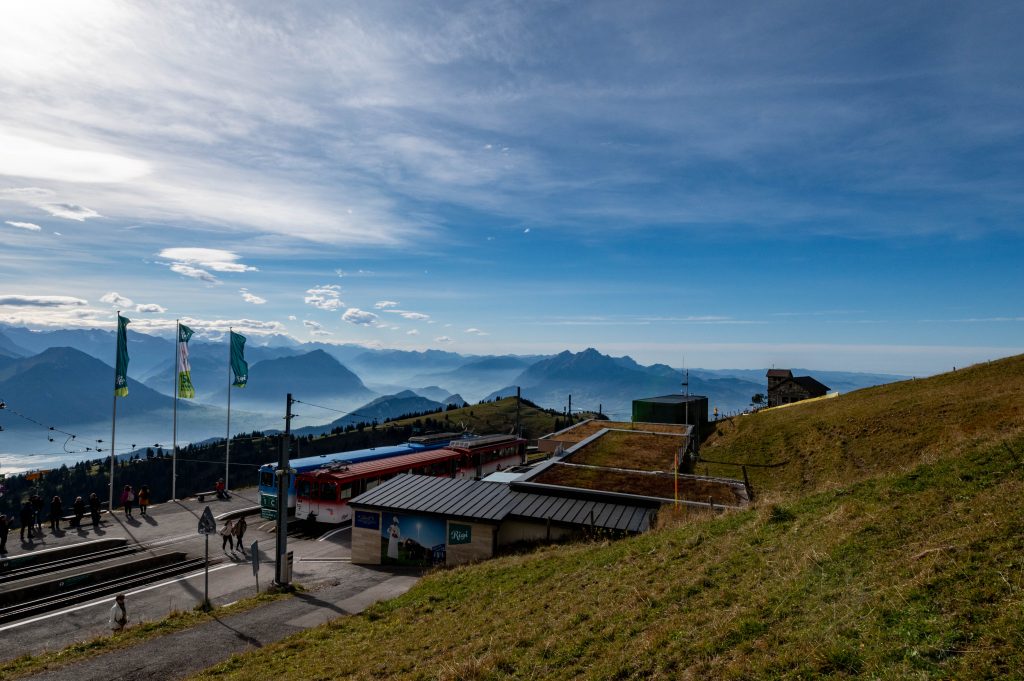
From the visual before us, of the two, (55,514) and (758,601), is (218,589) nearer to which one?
(55,514)

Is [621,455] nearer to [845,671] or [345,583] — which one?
[345,583]

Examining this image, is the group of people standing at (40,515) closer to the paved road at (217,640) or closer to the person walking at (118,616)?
the person walking at (118,616)

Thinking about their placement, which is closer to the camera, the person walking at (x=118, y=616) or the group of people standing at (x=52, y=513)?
the person walking at (x=118, y=616)

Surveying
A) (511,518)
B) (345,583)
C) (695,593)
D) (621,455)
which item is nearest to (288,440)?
(345,583)

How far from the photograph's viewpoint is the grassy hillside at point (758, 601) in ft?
21.5

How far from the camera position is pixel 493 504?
2367 cm

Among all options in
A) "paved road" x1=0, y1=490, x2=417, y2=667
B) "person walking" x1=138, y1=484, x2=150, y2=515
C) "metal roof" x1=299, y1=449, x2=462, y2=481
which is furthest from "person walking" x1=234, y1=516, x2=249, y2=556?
"person walking" x1=138, y1=484, x2=150, y2=515

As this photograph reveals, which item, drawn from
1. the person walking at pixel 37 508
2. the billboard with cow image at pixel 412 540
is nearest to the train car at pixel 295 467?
the billboard with cow image at pixel 412 540

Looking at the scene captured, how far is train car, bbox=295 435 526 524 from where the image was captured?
102ft

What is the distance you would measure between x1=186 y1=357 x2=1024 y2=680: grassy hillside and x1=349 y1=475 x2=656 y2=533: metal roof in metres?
3.44

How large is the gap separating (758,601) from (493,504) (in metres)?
16.1

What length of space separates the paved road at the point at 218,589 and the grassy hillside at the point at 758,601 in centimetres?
260

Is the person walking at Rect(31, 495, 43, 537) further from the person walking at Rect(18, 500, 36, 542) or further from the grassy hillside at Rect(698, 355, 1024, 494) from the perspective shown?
the grassy hillside at Rect(698, 355, 1024, 494)

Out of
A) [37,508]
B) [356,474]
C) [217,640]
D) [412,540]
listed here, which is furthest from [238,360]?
[217,640]
